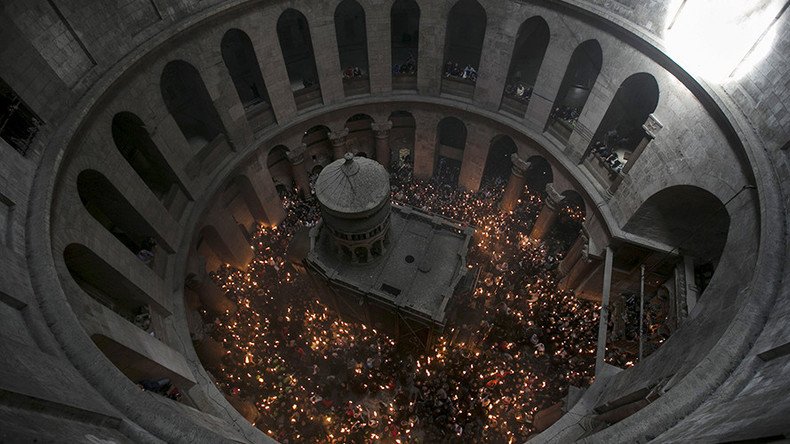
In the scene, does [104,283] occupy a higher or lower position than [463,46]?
lower

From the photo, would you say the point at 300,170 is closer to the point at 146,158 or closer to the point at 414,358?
the point at 146,158

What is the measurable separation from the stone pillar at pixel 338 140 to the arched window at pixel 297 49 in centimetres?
172

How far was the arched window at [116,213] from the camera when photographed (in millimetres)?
13328

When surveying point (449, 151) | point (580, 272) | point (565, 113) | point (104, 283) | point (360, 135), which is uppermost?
point (449, 151)

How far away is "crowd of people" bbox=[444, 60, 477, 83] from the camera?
19766 millimetres

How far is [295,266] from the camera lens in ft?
63.9

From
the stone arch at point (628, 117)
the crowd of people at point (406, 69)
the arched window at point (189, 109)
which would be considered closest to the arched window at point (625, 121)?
the stone arch at point (628, 117)

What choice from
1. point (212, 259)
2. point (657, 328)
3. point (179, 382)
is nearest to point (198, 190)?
point (212, 259)

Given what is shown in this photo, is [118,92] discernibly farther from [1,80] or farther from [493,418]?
[493,418]

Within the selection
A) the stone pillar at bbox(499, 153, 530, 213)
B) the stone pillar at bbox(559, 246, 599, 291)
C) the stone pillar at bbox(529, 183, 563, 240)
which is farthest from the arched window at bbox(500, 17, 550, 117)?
the stone pillar at bbox(559, 246, 599, 291)

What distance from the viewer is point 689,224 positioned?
569 inches

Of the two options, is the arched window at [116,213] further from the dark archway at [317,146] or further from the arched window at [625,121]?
the arched window at [625,121]

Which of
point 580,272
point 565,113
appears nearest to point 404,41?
point 565,113

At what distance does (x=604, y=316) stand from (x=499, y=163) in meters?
11.3
